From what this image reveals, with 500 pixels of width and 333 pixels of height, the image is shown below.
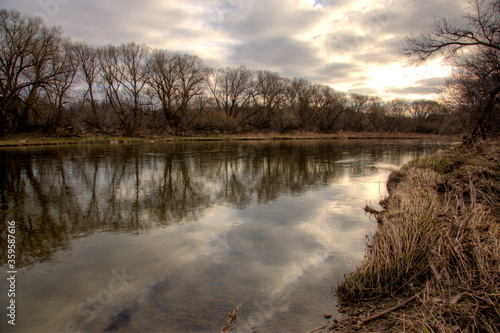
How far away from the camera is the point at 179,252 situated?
5.36m

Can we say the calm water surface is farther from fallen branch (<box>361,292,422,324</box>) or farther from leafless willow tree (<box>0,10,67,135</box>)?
leafless willow tree (<box>0,10,67,135</box>)

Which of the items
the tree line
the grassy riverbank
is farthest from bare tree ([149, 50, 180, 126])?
the grassy riverbank

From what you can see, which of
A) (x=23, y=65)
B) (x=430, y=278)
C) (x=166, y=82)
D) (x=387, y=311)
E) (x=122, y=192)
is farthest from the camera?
(x=166, y=82)

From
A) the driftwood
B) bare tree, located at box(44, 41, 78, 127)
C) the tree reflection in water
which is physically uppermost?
bare tree, located at box(44, 41, 78, 127)

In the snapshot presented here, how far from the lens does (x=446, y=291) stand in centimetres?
338

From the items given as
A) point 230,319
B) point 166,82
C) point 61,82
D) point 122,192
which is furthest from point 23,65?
point 230,319

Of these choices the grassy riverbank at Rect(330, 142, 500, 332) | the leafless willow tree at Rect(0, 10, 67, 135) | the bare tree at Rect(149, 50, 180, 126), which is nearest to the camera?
the grassy riverbank at Rect(330, 142, 500, 332)

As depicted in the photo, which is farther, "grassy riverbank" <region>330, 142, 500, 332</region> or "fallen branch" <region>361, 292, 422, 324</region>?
"fallen branch" <region>361, 292, 422, 324</region>

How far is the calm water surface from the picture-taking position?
361cm

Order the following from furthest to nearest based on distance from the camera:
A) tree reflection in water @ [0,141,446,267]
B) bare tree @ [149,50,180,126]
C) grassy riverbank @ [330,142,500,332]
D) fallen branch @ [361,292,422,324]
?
bare tree @ [149,50,180,126], tree reflection in water @ [0,141,446,267], fallen branch @ [361,292,422,324], grassy riverbank @ [330,142,500,332]

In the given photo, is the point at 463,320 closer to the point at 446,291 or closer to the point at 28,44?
the point at 446,291

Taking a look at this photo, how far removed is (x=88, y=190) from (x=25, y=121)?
100ft

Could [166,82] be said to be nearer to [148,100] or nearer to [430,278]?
[148,100]

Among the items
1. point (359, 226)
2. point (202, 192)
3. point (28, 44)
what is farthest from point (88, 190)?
point (28, 44)
